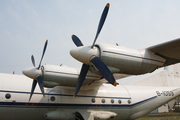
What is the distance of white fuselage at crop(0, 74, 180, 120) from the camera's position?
833 cm

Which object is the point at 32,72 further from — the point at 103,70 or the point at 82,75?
the point at 103,70

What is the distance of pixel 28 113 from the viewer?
8484 millimetres

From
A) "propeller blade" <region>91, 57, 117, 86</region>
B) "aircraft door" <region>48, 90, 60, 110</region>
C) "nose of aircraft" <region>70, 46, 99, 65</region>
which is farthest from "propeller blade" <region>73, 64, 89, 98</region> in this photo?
"aircraft door" <region>48, 90, 60, 110</region>

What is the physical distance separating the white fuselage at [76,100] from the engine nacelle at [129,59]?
352 centimetres

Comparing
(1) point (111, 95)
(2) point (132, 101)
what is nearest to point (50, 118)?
(1) point (111, 95)

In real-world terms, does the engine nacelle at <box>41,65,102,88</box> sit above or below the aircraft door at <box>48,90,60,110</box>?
above

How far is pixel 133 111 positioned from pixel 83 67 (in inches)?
209

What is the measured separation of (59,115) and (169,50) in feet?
20.9

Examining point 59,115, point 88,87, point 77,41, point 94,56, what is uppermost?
point 77,41

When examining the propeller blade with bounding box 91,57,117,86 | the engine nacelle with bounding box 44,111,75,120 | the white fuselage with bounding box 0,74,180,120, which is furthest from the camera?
the engine nacelle with bounding box 44,111,75,120

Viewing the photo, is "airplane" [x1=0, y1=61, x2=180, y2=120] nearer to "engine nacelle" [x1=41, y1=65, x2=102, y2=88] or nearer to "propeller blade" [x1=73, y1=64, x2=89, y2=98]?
"engine nacelle" [x1=41, y1=65, x2=102, y2=88]

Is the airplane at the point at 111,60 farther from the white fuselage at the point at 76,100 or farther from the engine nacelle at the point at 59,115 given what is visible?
the engine nacelle at the point at 59,115

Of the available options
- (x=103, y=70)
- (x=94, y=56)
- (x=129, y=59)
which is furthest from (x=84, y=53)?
(x=129, y=59)

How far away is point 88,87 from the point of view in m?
10.2
